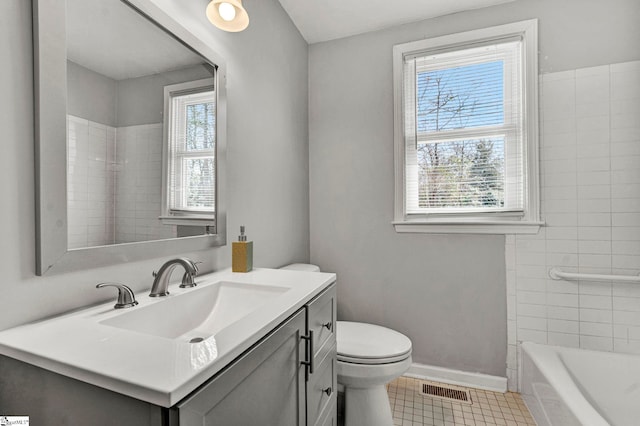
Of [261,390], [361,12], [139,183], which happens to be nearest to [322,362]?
[261,390]

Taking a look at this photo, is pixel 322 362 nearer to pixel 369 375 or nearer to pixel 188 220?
pixel 369 375

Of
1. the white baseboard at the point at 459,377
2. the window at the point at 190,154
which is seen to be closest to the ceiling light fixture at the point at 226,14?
the window at the point at 190,154

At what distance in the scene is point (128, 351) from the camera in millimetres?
588

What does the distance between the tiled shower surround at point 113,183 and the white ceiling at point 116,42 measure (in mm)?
179

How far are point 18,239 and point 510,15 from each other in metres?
2.57

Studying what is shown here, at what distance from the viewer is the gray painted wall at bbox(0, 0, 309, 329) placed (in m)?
0.71

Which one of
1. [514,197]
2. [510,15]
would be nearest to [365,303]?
[514,197]

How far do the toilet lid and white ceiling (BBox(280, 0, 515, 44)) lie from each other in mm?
2013

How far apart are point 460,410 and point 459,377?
0.28 m

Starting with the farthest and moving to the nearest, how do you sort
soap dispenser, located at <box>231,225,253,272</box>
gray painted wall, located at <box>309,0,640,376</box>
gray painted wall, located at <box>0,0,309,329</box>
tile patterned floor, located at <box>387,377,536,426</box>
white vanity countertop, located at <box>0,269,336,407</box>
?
gray painted wall, located at <box>309,0,640,376</box>
tile patterned floor, located at <box>387,377,536,426</box>
soap dispenser, located at <box>231,225,253,272</box>
gray painted wall, located at <box>0,0,309,329</box>
white vanity countertop, located at <box>0,269,336,407</box>

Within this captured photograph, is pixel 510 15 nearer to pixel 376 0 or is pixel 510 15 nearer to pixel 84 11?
pixel 376 0

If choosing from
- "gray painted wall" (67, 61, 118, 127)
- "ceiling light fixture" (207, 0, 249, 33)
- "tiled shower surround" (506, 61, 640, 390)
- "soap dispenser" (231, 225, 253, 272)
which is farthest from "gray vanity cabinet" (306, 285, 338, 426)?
"tiled shower surround" (506, 61, 640, 390)

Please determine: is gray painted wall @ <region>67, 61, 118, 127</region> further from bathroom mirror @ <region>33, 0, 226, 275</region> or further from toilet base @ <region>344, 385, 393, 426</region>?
toilet base @ <region>344, 385, 393, 426</region>

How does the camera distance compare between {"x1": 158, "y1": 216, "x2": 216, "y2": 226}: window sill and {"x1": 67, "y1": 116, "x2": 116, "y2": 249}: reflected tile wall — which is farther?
{"x1": 158, "y1": 216, "x2": 216, "y2": 226}: window sill
